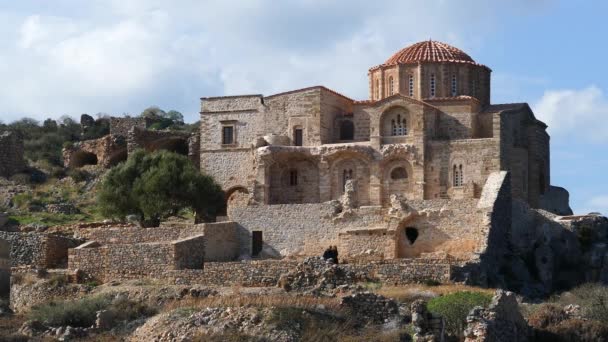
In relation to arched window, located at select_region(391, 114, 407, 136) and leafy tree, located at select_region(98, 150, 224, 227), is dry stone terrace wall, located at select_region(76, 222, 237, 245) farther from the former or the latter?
arched window, located at select_region(391, 114, 407, 136)

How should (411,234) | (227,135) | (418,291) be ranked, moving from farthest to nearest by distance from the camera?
(227,135) → (411,234) → (418,291)

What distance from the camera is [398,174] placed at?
5150cm


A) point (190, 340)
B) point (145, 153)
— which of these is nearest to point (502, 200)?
point (145, 153)

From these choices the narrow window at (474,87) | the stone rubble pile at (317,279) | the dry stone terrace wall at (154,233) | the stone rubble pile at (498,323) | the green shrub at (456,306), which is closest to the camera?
the stone rubble pile at (498,323)

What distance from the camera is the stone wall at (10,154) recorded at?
63.7 m

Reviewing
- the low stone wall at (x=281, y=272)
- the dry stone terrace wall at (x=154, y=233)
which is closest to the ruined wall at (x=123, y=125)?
the dry stone terrace wall at (x=154, y=233)

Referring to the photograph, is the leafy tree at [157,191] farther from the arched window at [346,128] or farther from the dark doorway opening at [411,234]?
the dark doorway opening at [411,234]

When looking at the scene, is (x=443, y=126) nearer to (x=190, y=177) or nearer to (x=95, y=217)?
(x=190, y=177)

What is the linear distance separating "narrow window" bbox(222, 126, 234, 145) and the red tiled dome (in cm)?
657

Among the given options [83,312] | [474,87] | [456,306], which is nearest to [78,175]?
[474,87]

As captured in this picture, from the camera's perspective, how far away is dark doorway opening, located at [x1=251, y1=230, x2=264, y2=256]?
46.7m

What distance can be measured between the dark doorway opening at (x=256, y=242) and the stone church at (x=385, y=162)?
3cm

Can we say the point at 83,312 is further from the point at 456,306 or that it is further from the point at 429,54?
the point at 429,54

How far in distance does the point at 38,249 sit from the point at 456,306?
17.1 meters
